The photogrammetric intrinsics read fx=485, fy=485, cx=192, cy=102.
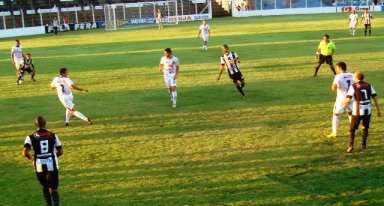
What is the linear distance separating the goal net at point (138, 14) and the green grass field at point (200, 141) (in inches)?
1713

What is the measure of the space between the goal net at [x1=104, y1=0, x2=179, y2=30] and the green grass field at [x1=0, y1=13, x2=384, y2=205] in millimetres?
43504

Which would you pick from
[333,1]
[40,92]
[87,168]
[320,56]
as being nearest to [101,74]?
[40,92]

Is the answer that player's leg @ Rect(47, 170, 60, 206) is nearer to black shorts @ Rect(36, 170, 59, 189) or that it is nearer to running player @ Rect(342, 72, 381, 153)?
black shorts @ Rect(36, 170, 59, 189)

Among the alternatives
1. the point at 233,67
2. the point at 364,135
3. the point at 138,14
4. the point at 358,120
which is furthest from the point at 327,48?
the point at 138,14

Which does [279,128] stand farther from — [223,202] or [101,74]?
[101,74]

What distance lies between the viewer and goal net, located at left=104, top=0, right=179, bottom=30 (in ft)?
232

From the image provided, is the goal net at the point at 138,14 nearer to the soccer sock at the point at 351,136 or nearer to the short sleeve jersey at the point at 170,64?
the short sleeve jersey at the point at 170,64

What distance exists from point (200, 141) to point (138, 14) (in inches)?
2397

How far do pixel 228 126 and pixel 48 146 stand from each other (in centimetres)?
722

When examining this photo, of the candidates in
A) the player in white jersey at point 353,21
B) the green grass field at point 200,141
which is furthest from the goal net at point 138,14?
the green grass field at point 200,141

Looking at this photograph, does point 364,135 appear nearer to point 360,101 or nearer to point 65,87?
point 360,101

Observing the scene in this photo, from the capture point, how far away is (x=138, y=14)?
72.6 meters

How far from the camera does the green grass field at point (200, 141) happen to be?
33.7 ft

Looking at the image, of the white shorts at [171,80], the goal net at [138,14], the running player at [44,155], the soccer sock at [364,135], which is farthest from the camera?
the goal net at [138,14]
